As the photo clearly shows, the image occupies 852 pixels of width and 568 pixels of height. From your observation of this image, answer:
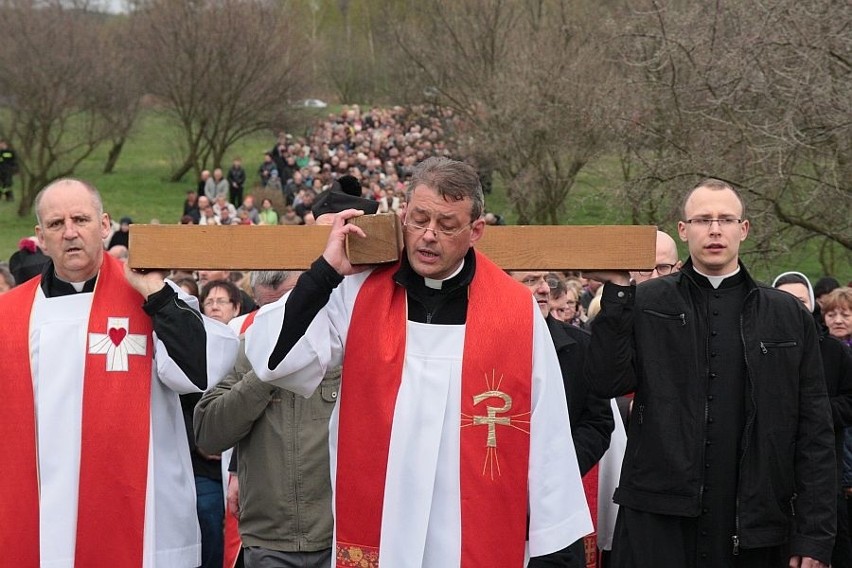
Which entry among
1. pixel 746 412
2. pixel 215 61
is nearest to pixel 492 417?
pixel 746 412

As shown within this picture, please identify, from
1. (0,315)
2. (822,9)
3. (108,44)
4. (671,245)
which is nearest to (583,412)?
(671,245)

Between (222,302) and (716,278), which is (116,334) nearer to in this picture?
(716,278)

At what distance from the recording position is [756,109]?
15.4m

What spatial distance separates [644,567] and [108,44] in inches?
1538

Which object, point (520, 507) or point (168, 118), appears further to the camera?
point (168, 118)

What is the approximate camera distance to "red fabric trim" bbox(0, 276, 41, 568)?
4629 millimetres

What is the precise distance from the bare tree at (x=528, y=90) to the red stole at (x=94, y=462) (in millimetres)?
15598

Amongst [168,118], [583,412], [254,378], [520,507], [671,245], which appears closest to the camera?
[520,507]

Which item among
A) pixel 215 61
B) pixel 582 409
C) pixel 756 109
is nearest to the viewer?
pixel 582 409

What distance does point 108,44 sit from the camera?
134ft

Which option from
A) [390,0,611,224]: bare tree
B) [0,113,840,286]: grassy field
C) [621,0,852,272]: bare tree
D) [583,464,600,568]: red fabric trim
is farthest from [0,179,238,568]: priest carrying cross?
[390,0,611,224]: bare tree

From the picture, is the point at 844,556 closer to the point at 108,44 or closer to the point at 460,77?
the point at 460,77

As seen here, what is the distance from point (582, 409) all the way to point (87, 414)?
2169 mm

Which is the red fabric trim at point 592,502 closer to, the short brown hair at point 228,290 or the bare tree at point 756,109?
the short brown hair at point 228,290
